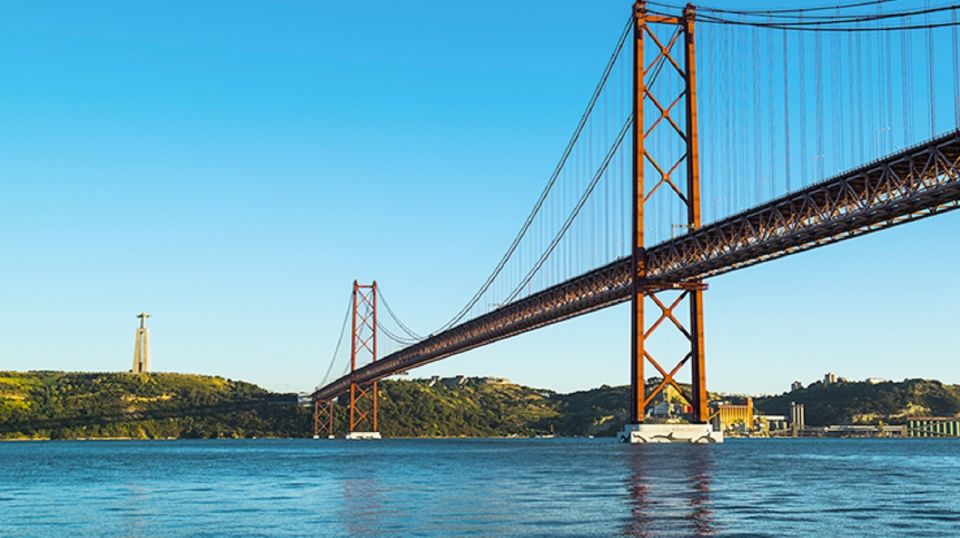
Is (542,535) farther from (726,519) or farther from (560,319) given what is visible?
(560,319)

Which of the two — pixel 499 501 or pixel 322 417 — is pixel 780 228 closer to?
pixel 499 501

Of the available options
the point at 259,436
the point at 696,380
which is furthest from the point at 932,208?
the point at 259,436

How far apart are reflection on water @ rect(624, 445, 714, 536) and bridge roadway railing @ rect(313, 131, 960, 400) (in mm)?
11551

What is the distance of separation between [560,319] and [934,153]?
38243 mm

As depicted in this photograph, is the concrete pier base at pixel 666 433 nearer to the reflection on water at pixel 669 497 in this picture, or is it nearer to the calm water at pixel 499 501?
the reflection on water at pixel 669 497

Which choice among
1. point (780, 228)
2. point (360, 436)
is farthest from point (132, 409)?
point (780, 228)

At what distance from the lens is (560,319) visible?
266ft

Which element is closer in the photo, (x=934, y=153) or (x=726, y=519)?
(x=726, y=519)

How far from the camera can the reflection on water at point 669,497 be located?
23609 millimetres

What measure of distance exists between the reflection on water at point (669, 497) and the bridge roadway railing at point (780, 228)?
37.9 ft

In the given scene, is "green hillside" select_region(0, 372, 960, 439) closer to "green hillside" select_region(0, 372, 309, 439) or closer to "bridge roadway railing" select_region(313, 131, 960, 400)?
"green hillside" select_region(0, 372, 309, 439)

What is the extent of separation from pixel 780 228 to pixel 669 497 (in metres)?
29.2

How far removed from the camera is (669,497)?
101 feet

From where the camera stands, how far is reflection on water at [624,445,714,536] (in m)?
23.6
